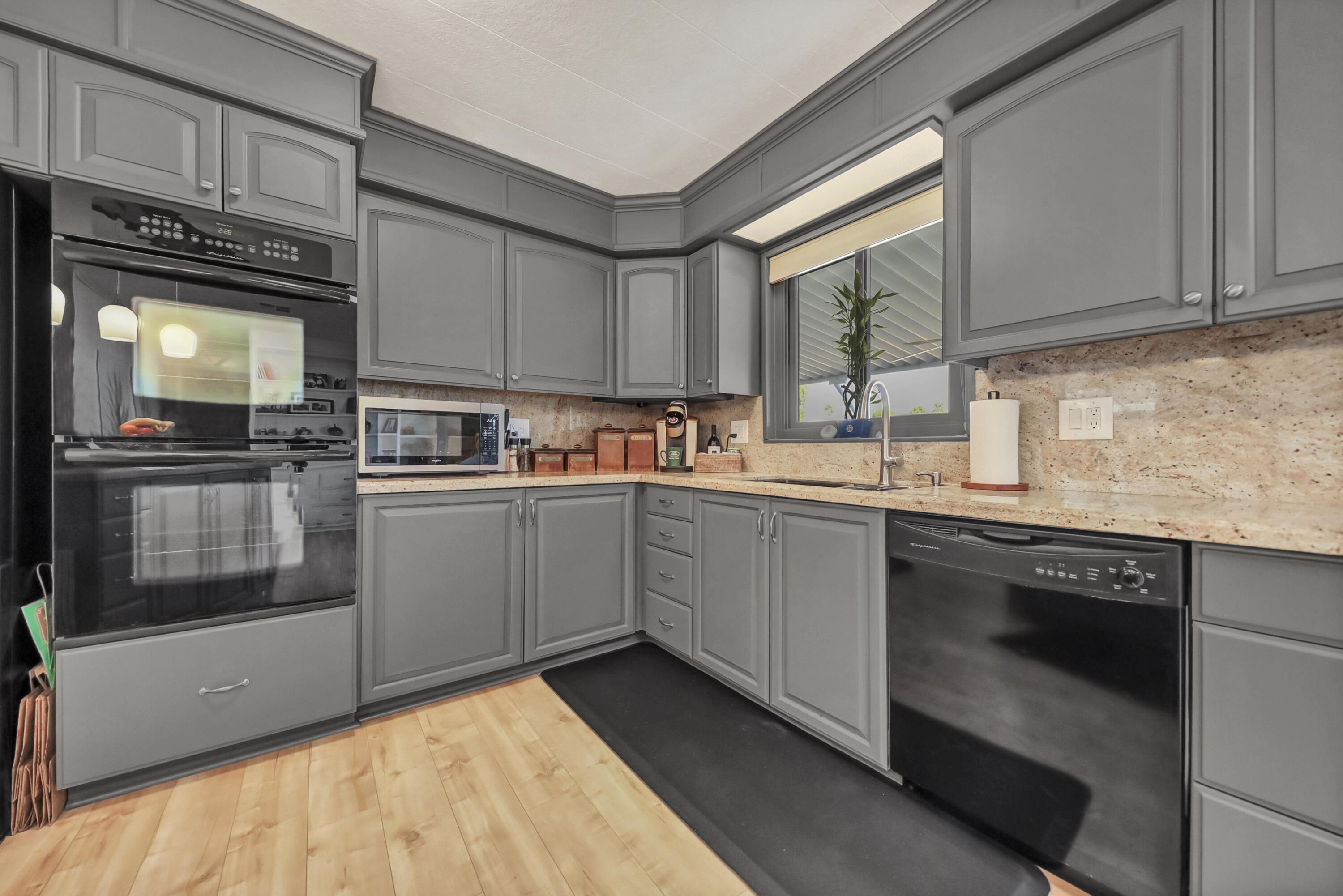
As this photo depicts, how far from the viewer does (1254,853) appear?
0.94 meters

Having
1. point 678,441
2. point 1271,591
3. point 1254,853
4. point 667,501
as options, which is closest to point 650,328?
point 678,441

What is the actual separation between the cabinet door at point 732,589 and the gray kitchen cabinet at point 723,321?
0.81 meters

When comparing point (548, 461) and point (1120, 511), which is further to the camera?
point (548, 461)

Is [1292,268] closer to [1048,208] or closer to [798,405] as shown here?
[1048,208]

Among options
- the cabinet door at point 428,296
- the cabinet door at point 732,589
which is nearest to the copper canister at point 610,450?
the cabinet door at point 428,296

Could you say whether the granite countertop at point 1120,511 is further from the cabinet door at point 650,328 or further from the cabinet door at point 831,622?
the cabinet door at point 650,328

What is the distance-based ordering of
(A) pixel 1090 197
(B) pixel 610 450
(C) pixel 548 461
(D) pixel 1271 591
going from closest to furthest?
(D) pixel 1271 591
(A) pixel 1090 197
(C) pixel 548 461
(B) pixel 610 450

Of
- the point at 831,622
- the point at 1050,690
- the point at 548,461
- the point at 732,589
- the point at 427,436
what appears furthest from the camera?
the point at 548,461

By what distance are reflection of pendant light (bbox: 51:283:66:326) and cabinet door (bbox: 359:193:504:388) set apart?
2.76 ft

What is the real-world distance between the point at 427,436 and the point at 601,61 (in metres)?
1.69

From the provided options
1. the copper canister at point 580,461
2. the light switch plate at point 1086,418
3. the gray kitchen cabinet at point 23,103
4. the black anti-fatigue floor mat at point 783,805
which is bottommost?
the black anti-fatigue floor mat at point 783,805

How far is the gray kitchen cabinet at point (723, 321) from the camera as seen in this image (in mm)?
2768

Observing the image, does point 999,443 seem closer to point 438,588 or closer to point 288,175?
point 438,588

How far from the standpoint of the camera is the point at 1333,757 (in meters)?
0.87
